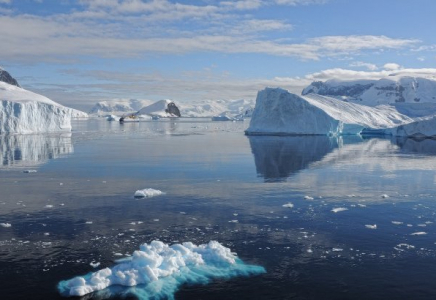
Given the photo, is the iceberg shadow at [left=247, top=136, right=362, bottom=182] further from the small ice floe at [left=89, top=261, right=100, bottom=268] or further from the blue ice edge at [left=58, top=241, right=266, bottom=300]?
the small ice floe at [left=89, top=261, right=100, bottom=268]

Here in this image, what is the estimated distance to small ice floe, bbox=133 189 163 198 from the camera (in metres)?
21.8

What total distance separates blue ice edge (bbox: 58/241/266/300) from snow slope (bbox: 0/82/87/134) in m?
61.7

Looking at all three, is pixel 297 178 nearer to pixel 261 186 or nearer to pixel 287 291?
pixel 261 186

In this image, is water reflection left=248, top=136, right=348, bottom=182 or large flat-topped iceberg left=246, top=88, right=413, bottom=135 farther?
large flat-topped iceberg left=246, top=88, right=413, bottom=135

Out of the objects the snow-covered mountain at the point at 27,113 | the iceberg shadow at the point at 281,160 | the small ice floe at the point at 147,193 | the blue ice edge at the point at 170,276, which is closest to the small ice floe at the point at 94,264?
the blue ice edge at the point at 170,276

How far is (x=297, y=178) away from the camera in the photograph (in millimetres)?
28219

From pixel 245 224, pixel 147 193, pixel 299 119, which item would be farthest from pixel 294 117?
pixel 245 224

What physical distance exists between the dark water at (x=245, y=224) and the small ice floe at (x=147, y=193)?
0.57m

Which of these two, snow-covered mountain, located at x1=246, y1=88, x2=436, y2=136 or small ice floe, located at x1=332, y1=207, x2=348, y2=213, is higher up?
snow-covered mountain, located at x1=246, y1=88, x2=436, y2=136

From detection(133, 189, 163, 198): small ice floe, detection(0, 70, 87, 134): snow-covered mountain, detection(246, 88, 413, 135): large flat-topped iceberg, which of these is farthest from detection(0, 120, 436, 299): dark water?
detection(0, 70, 87, 134): snow-covered mountain

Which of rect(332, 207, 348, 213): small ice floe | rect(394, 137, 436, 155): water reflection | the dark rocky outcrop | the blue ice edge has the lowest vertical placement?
the blue ice edge

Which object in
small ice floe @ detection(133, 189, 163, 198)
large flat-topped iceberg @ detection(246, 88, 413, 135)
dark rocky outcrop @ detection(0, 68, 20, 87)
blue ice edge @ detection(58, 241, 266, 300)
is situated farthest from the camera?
dark rocky outcrop @ detection(0, 68, 20, 87)

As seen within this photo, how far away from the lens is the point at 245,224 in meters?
17.0

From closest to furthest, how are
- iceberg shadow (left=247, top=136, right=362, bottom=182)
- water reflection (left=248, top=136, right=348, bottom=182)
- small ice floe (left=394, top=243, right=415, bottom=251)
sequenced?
small ice floe (left=394, top=243, right=415, bottom=251) < iceberg shadow (left=247, top=136, right=362, bottom=182) < water reflection (left=248, top=136, right=348, bottom=182)
